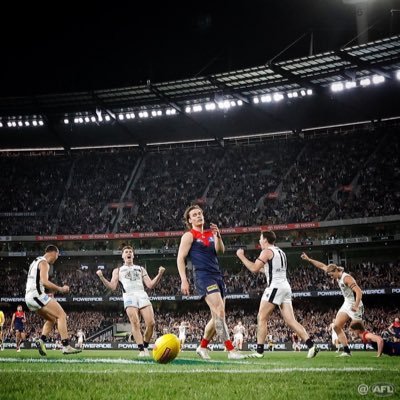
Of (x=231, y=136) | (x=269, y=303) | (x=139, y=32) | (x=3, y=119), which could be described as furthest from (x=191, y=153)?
(x=269, y=303)

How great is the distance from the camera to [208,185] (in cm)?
5066

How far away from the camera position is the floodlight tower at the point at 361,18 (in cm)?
3499

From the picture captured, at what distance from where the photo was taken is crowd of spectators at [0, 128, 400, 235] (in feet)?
145

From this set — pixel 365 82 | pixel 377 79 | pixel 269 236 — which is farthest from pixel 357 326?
pixel 377 79

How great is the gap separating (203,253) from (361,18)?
3277 cm

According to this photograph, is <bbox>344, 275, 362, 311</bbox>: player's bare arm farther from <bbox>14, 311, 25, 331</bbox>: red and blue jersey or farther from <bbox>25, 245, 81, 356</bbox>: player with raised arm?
<bbox>14, 311, 25, 331</bbox>: red and blue jersey

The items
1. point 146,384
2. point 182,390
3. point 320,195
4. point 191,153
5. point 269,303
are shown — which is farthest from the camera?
point 191,153

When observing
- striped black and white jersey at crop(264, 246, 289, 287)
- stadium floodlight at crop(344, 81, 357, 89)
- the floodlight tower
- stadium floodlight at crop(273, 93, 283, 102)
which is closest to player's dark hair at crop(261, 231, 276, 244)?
striped black and white jersey at crop(264, 246, 289, 287)

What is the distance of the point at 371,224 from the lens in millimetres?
41906

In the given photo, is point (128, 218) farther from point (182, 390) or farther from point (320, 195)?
point (182, 390)

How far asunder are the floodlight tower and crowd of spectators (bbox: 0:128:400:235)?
1159cm

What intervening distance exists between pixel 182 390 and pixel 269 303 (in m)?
6.56

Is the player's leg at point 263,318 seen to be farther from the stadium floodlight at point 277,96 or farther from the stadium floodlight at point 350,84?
the stadium floodlight at point 277,96

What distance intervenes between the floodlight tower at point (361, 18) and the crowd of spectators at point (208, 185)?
11.6m
